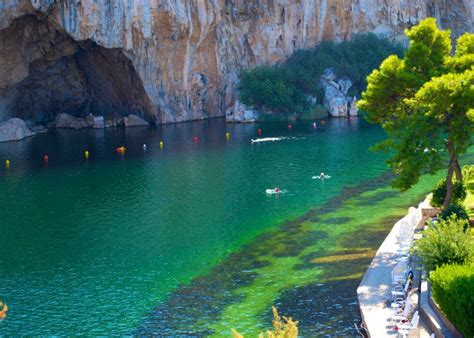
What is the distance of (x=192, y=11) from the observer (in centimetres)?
8150

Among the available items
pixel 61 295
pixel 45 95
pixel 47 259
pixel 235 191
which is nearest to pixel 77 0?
pixel 45 95

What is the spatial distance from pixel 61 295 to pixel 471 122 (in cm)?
1737

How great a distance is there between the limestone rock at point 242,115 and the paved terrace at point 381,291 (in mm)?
57357

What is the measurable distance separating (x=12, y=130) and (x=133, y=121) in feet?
51.2

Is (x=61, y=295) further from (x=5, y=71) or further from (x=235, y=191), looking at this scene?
(x=5, y=71)

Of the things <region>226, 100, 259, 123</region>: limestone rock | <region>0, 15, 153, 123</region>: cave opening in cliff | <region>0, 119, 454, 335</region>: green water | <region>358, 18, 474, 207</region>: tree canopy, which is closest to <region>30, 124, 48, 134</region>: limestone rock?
<region>0, 15, 153, 123</region>: cave opening in cliff

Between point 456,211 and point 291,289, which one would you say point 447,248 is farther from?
point 291,289

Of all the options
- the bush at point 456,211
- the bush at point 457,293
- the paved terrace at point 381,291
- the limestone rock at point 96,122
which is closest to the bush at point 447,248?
the bush at point 457,293

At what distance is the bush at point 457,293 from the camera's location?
17.9 metres

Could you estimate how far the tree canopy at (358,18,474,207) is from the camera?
89.9ft

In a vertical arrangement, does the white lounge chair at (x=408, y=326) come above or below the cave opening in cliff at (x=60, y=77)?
below

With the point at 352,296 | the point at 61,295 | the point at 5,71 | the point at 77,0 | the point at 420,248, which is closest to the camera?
the point at 420,248

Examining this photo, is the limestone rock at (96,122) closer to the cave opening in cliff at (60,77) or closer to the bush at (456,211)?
the cave opening in cliff at (60,77)

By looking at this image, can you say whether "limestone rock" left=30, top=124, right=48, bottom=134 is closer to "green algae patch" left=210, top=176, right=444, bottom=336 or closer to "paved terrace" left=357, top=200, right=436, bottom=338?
"green algae patch" left=210, top=176, right=444, bottom=336
